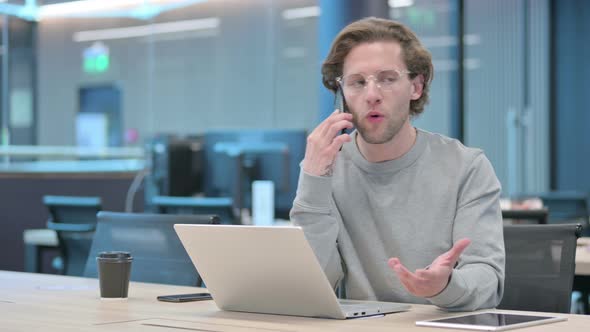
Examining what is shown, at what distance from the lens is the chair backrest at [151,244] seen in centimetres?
242

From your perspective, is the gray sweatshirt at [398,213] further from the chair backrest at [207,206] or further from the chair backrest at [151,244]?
the chair backrest at [207,206]

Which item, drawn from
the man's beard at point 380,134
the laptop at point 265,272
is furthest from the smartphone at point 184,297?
the man's beard at point 380,134

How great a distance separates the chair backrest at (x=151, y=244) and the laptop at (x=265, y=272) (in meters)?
0.61

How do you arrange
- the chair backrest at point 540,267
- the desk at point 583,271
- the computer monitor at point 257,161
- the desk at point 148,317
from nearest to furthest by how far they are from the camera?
the desk at point 148,317 < the chair backrest at point 540,267 < the desk at point 583,271 < the computer monitor at point 257,161

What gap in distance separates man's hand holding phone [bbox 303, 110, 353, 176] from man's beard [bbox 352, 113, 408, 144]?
0.06m

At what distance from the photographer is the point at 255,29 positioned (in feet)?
31.8

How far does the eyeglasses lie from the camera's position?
204 cm

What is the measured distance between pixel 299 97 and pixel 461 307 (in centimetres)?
782

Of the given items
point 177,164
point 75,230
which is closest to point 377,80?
point 75,230

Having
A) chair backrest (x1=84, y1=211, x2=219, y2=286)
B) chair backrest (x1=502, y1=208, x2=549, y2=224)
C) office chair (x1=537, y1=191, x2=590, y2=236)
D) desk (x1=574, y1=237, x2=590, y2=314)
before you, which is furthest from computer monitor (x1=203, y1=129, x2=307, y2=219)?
chair backrest (x1=84, y1=211, x2=219, y2=286)

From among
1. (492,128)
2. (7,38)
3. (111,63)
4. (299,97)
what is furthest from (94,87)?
(492,128)

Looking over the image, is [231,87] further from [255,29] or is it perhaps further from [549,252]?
[549,252]

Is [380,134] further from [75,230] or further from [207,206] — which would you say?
[75,230]

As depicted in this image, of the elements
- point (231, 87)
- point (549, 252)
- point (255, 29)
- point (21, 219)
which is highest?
point (255, 29)
